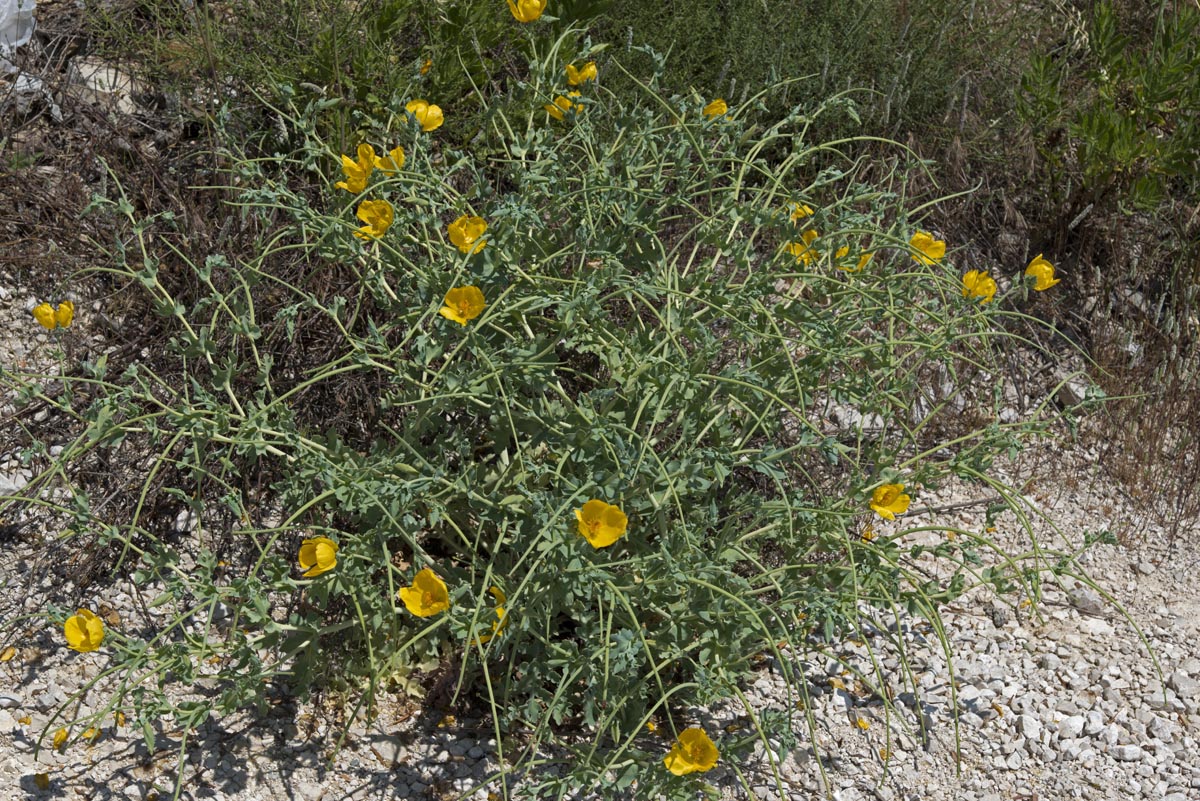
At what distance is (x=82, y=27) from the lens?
140 inches

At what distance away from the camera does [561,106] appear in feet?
8.04

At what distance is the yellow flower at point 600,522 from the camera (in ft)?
5.86

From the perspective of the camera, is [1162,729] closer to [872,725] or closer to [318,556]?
[872,725]

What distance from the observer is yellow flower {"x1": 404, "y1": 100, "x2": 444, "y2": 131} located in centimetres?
232

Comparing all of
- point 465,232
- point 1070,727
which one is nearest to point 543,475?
point 465,232

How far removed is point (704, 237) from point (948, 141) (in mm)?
1732

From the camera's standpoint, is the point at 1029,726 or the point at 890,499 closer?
the point at 890,499

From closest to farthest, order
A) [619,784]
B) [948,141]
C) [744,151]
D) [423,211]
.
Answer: [619,784] < [423,211] < [744,151] < [948,141]

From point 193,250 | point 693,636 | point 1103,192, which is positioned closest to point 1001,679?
point 693,636

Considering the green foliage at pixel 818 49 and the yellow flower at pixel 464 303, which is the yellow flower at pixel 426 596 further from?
the green foliage at pixel 818 49

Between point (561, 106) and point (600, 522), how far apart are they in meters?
1.02

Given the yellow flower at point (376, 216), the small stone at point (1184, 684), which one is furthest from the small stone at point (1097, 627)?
the yellow flower at point (376, 216)

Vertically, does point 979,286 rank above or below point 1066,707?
above

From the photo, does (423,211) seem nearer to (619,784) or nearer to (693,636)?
(693,636)
